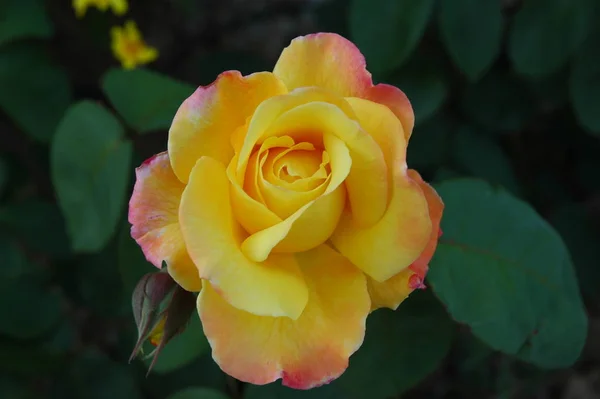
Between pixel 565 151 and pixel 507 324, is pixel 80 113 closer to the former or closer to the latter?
pixel 507 324

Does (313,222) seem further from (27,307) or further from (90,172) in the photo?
(27,307)

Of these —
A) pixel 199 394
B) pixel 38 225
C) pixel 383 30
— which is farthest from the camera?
pixel 38 225

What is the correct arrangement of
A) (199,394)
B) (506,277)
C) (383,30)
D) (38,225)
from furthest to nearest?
(38,225) → (383,30) → (199,394) → (506,277)

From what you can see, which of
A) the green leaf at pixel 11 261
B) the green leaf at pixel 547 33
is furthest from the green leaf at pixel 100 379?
the green leaf at pixel 547 33

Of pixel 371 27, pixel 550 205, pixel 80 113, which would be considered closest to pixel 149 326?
pixel 80 113

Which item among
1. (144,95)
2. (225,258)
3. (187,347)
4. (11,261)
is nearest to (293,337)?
(225,258)

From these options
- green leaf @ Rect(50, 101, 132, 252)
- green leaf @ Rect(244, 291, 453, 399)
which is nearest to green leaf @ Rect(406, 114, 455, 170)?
green leaf @ Rect(244, 291, 453, 399)
